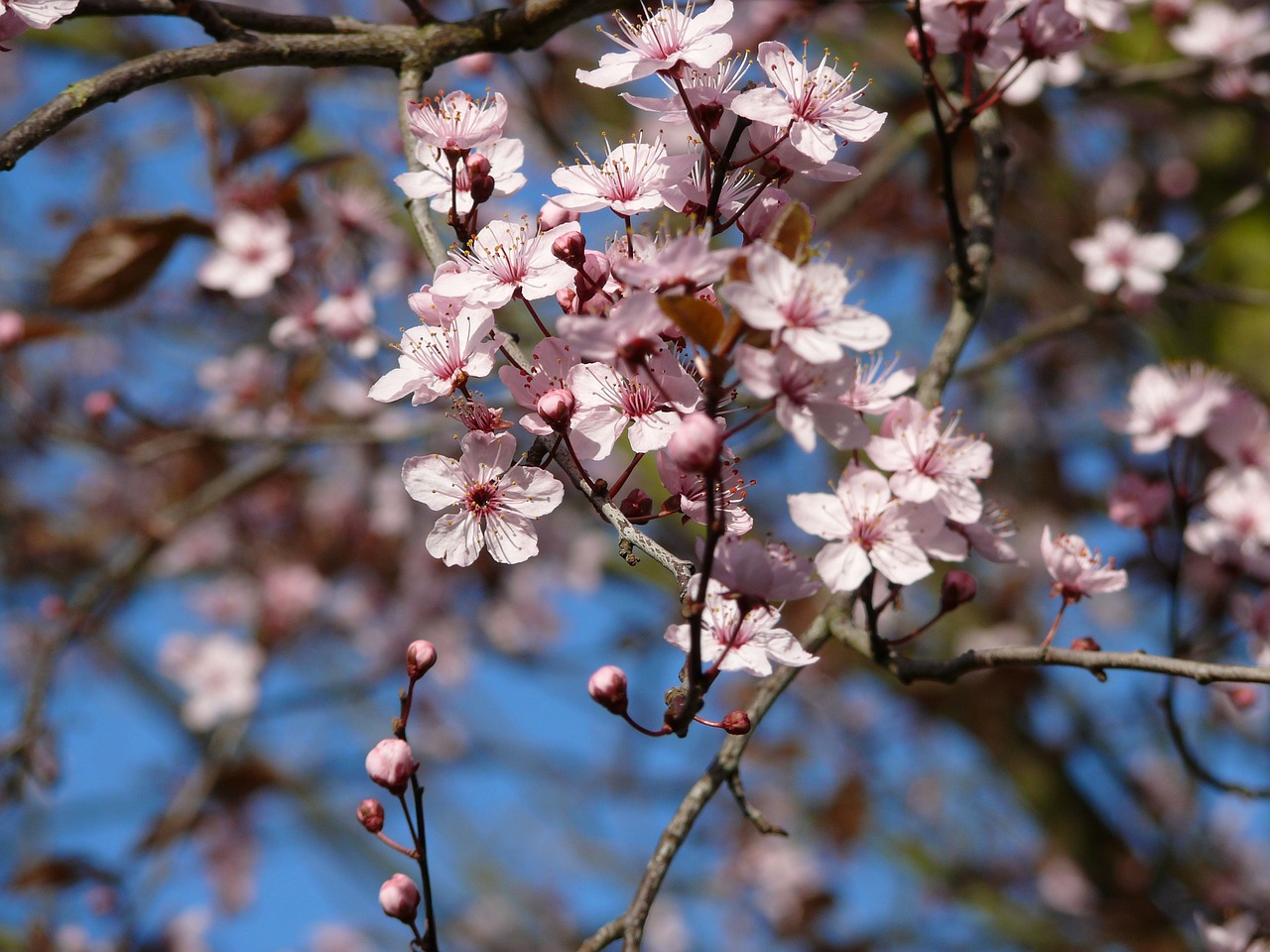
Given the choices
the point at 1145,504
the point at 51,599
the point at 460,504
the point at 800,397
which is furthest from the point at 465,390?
the point at 51,599

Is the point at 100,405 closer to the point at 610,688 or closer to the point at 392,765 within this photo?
the point at 392,765

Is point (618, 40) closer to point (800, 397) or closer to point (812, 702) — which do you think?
point (800, 397)

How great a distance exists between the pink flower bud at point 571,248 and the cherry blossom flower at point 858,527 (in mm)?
313

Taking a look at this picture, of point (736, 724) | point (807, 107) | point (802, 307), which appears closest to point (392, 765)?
point (736, 724)

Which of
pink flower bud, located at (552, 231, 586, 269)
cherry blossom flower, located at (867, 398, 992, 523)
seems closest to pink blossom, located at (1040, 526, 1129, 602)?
cherry blossom flower, located at (867, 398, 992, 523)

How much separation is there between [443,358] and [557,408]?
149 millimetres

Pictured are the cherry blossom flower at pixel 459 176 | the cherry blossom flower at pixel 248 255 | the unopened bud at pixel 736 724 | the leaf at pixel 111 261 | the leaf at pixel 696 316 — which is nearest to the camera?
the leaf at pixel 696 316

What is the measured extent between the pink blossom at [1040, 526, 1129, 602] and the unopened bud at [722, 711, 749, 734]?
0.45 meters

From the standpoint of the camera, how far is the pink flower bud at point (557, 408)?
2.97ft

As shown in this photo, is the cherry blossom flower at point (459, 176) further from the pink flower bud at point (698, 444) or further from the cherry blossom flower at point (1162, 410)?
the cherry blossom flower at point (1162, 410)

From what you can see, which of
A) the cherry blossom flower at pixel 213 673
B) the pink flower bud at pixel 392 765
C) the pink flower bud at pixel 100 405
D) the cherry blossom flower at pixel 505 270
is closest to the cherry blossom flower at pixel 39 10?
the cherry blossom flower at pixel 505 270

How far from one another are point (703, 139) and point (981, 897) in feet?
10.8

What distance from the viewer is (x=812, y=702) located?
422 cm

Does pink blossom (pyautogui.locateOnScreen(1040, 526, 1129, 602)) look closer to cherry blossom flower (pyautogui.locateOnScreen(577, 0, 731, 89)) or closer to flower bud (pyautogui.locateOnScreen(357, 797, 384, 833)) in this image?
cherry blossom flower (pyautogui.locateOnScreen(577, 0, 731, 89))
